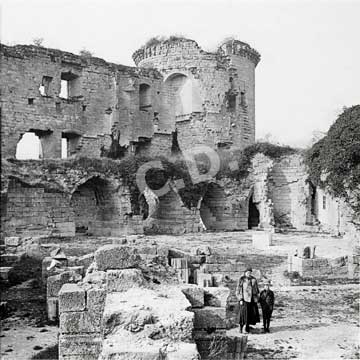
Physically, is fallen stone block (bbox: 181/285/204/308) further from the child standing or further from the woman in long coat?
the child standing

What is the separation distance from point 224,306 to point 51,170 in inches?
696

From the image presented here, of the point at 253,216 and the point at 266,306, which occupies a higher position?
the point at 253,216

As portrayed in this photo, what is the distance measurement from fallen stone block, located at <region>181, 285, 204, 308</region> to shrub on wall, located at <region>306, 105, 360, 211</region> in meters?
10.3

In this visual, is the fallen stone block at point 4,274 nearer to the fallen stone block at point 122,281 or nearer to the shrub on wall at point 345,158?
the fallen stone block at point 122,281

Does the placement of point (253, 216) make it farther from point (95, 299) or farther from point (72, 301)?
point (72, 301)

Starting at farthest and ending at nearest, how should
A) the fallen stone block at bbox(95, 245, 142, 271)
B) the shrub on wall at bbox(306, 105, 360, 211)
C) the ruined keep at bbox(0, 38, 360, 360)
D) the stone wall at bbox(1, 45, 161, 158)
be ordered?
the stone wall at bbox(1, 45, 161, 158), the shrub on wall at bbox(306, 105, 360, 211), the ruined keep at bbox(0, 38, 360, 360), the fallen stone block at bbox(95, 245, 142, 271)

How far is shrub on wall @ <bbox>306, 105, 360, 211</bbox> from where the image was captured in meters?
15.5

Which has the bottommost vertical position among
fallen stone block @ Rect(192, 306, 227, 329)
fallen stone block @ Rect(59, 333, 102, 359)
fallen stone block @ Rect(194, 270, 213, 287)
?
fallen stone block @ Rect(59, 333, 102, 359)

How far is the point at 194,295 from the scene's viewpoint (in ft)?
21.0

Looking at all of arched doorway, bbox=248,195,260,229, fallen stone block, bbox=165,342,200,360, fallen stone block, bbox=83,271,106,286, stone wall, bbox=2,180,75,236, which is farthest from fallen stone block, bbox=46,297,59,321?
arched doorway, bbox=248,195,260,229

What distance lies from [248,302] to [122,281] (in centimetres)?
316

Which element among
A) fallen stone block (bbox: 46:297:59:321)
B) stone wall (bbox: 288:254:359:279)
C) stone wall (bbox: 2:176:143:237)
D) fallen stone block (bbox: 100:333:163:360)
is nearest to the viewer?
fallen stone block (bbox: 100:333:163:360)

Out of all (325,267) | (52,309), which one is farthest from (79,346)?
(325,267)

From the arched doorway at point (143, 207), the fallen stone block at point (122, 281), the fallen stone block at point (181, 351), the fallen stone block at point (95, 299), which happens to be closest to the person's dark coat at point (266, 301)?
the fallen stone block at point (122, 281)
